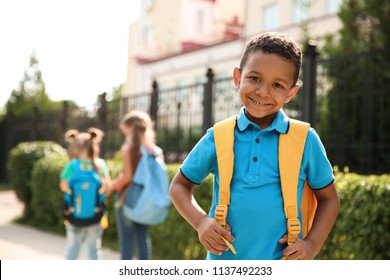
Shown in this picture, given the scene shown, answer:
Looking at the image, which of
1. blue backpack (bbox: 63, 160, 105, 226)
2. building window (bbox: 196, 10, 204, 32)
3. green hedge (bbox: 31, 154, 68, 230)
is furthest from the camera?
building window (bbox: 196, 10, 204, 32)

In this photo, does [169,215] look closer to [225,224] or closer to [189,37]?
[225,224]

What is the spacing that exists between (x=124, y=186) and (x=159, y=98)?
13.5ft

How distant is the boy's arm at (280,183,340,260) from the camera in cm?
227

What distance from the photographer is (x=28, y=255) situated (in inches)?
316

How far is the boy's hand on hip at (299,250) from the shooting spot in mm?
2254

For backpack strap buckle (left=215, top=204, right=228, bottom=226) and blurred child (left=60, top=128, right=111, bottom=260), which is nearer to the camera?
backpack strap buckle (left=215, top=204, right=228, bottom=226)

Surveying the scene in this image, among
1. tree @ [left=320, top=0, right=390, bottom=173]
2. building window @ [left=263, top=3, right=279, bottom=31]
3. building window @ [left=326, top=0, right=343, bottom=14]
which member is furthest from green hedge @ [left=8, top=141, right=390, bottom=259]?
building window @ [left=263, top=3, right=279, bottom=31]

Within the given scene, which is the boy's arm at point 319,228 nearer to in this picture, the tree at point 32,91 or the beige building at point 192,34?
the beige building at point 192,34

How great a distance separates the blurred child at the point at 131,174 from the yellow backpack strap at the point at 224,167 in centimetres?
388

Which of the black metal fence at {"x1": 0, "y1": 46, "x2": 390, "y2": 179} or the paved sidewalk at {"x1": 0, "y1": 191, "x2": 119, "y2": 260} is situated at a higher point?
the black metal fence at {"x1": 0, "y1": 46, "x2": 390, "y2": 179}

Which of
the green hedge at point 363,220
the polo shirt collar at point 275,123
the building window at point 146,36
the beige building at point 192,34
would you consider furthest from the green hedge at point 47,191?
the building window at point 146,36

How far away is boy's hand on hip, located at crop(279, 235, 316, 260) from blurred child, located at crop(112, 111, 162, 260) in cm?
401

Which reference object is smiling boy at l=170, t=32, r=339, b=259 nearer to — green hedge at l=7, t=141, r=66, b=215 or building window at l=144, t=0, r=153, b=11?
green hedge at l=7, t=141, r=66, b=215
